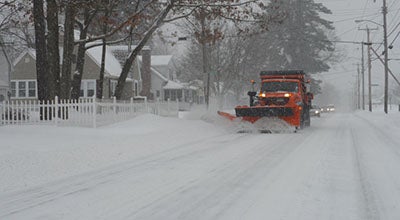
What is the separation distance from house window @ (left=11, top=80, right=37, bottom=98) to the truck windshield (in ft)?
80.7

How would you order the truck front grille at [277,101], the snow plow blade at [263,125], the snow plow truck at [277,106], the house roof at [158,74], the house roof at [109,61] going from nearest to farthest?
the snow plow truck at [277,106] → the snow plow blade at [263,125] → the truck front grille at [277,101] → the house roof at [109,61] → the house roof at [158,74]

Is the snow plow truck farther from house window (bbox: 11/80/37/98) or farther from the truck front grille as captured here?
house window (bbox: 11/80/37/98)

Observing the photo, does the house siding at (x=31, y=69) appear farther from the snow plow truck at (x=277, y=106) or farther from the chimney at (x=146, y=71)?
the snow plow truck at (x=277, y=106)

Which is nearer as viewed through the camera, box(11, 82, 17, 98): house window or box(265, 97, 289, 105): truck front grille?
box(265, 97, 289, 105): truck front grille

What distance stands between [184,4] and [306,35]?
40207 mm

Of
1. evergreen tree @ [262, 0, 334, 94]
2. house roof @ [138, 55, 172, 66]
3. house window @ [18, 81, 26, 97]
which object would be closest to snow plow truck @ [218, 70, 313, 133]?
house window @ [18, 81, 26, 97]

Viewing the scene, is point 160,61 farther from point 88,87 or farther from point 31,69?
point 31,69

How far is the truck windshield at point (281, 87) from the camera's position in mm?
20938

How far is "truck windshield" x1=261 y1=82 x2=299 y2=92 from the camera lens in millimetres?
20938

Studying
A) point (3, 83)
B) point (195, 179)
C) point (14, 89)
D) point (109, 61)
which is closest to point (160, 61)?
point (109, 61)

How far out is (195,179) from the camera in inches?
323

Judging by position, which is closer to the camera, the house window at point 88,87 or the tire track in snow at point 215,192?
the tire track in snow at point 215,192

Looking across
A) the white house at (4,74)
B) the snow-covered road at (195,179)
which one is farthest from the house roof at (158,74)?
the snow-covered road at (195,179)

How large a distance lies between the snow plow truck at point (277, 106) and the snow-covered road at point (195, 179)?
4259 mm
